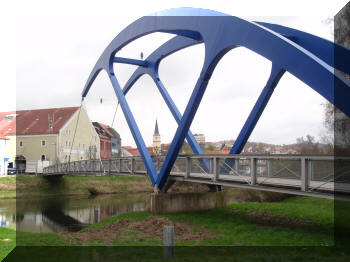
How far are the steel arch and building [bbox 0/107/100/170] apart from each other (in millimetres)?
27798

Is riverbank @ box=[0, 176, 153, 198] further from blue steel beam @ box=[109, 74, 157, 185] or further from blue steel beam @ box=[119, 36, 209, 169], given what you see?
blue steel beam @ box=[109, 74, 157, 185]

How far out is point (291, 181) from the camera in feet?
36.3

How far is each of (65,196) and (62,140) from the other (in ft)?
47.6

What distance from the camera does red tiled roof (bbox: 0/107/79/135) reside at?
5034 cm

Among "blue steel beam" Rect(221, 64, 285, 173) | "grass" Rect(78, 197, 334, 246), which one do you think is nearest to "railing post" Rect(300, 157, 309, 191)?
"grass" Rect(78, 197, 334, 246)

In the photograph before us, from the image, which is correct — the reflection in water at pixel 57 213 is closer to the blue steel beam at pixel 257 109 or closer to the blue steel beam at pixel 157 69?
A: the blue steel beam at pixel 157 69

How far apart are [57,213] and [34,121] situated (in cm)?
3121

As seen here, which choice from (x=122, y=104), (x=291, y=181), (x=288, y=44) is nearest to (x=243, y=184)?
(x=291, y=181)

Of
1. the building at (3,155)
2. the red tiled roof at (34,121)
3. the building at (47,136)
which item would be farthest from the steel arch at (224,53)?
the red tiled roof at (34,121)

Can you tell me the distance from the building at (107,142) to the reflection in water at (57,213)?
3938 cm

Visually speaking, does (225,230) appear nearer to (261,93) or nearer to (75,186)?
(261,93)

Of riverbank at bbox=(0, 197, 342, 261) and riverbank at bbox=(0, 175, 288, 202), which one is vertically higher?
riverbank at bbox=(0, 197, 342, 261)

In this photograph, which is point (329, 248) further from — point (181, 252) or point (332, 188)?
point (181, 252)

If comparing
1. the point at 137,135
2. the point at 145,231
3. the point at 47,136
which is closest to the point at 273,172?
the point at 145,231
